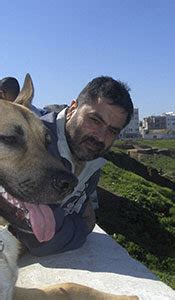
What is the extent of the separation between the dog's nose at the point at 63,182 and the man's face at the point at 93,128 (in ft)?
4.95

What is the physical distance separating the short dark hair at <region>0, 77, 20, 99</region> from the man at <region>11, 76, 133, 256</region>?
2.99 feet

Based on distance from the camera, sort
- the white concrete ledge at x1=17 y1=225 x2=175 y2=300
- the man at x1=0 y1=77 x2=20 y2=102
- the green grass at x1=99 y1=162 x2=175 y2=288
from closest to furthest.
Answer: the white concrete ledge at x1=17 y1=225 x2=175 y2=300
the man at x1=0 y1=77 x2=20 y2=102
the green grass at x1=99 y1=162 x2=175 y2=288

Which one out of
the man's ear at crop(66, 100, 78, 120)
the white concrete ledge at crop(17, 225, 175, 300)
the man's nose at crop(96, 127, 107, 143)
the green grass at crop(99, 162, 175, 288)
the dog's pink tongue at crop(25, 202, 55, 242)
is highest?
the man's ear at crop(66, 100, 78, 120)

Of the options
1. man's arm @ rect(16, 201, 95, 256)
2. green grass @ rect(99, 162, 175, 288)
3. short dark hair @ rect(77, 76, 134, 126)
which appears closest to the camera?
man's arm @ rect(16, 201, 95, 256)

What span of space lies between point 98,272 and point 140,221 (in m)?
6.90

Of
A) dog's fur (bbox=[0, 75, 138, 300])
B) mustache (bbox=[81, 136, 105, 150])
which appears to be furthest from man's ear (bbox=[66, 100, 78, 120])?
dog's fur (bbox=[0, 75, 138, 300])

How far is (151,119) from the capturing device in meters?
152

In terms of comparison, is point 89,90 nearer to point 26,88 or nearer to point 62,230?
point 26,88

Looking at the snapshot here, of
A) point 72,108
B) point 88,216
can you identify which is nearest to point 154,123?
point 88,216

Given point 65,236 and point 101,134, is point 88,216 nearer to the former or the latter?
point 65,236

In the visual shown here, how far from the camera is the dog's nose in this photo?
12.0 ft

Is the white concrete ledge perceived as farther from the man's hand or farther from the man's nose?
the man's nose

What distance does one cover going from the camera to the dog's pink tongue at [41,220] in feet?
12.6

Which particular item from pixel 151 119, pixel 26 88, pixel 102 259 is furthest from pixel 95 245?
pixel 151 119
